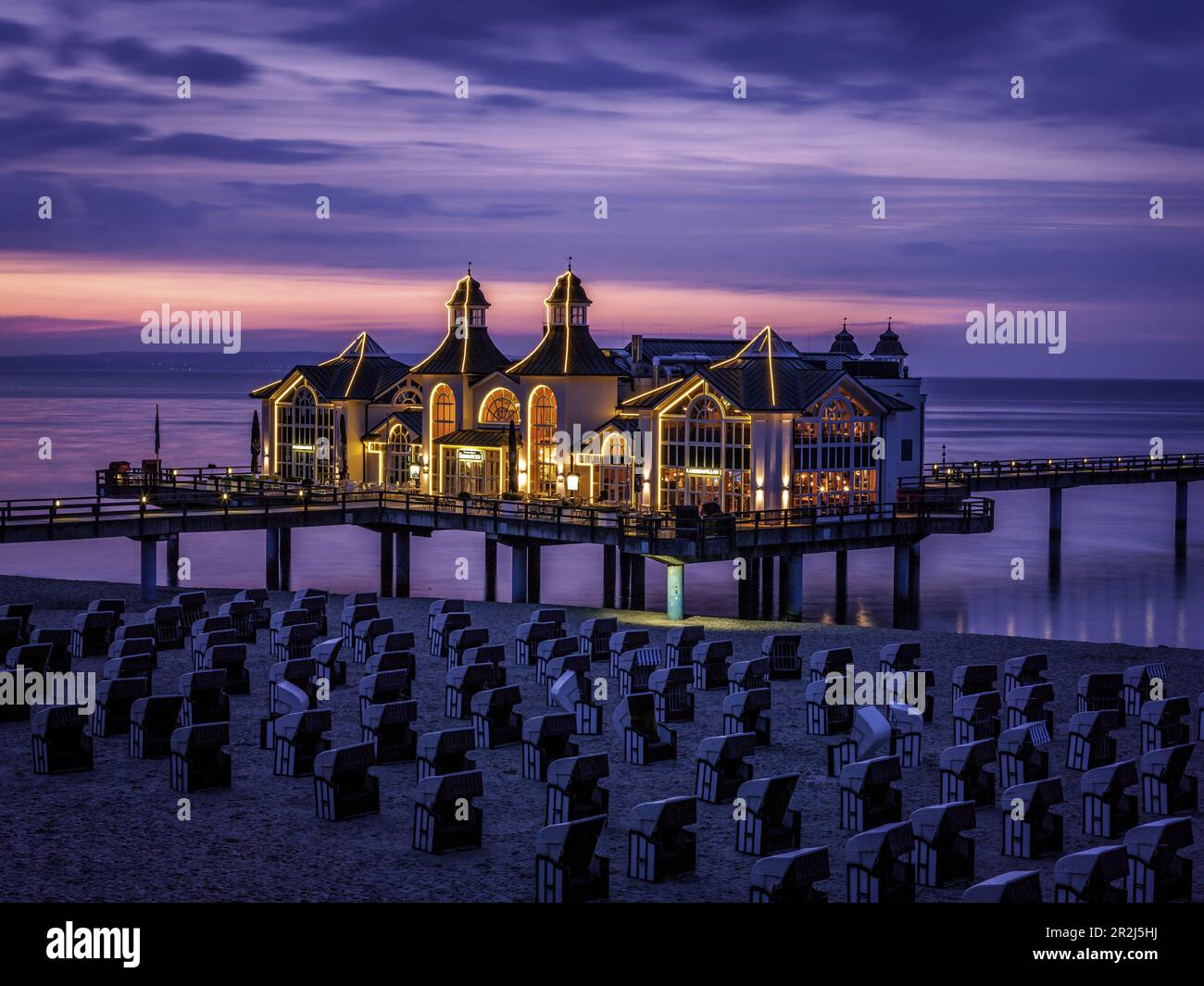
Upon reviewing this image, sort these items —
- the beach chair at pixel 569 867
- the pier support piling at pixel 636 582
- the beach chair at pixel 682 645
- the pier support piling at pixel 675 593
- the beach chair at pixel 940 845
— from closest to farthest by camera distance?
the beach chair at pixel 569 867, the beach chair at pixel 940 845, the beach chair at pixel 682 645, the pier support piling at pixel 675 593, the pier support piling at pixel 636 582

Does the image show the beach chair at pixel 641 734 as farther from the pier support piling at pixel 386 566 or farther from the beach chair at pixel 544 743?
the pier support piling at pixel 386 566

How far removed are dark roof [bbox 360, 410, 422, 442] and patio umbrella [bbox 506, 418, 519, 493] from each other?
5389 millimetres

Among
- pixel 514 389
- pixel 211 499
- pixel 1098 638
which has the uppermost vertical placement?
pixel 514 389

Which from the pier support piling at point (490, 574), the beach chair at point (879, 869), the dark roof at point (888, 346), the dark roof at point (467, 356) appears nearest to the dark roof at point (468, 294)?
the dark roof at point (467, 356)

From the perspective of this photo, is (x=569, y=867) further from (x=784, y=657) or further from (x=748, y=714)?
(x=784, y=657)

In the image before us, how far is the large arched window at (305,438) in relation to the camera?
58.5 metres

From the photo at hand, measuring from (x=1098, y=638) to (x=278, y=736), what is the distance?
33293 millimetres

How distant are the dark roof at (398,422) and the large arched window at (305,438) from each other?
161cm

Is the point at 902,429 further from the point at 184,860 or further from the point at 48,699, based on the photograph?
the point at 184,860

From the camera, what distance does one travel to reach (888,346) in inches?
2429

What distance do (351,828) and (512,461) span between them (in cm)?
3100

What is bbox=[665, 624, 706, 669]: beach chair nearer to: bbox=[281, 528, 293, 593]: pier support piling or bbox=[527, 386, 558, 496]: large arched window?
bbox=[527, 386, 558, 496]: large arched window
